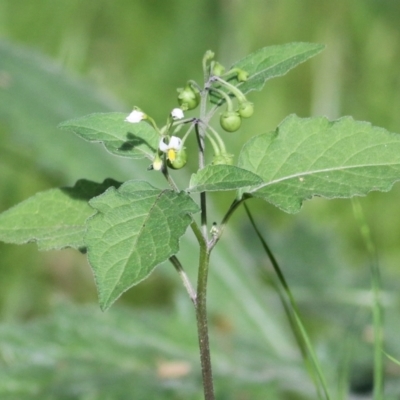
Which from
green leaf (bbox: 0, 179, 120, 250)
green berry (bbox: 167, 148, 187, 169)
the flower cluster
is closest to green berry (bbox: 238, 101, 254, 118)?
the flower cluster

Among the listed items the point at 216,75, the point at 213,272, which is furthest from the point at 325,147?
the point at 213,272

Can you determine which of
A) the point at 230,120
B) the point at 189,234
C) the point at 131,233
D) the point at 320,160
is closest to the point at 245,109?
the point at 230,120

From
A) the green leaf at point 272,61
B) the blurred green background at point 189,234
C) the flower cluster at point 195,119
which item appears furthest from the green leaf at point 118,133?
the blurred green background at point 189,234

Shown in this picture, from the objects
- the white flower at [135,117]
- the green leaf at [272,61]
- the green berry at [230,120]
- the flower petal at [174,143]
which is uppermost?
the green leaf at [272,61]

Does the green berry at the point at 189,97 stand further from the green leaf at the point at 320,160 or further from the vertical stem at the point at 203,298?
the vertical stem at the point at 203,298

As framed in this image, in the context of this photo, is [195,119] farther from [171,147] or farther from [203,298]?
[203,298]

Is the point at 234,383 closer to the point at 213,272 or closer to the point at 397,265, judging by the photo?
the point at 213,272
